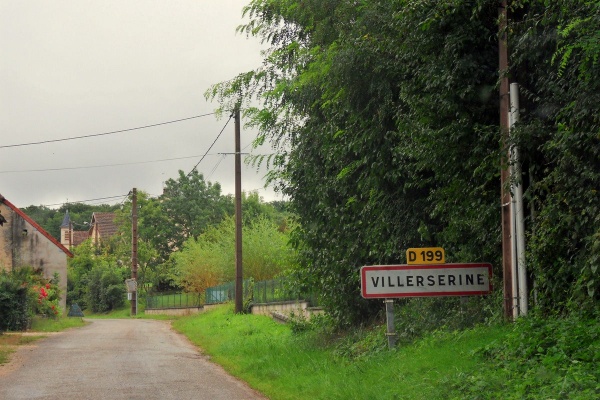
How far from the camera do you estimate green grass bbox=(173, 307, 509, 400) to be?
9.94 m

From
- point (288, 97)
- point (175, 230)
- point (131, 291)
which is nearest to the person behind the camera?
point (288, 97)

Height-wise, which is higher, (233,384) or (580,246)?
(580,246)

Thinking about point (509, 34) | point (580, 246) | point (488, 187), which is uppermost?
point (509, 34)

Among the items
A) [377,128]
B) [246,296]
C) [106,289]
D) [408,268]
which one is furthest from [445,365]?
[106,289]

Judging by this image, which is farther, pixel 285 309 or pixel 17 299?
pixel 17 299

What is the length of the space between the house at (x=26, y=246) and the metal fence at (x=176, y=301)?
8526mm

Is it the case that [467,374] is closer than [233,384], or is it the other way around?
[467,374]

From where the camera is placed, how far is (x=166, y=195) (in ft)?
309

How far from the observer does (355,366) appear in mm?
12445

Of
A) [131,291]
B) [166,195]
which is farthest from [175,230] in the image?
[131,291]

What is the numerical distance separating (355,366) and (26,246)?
43643 mm

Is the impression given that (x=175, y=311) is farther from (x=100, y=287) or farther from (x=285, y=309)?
(x=285, y=309)

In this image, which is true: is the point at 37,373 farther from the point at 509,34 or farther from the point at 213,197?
the point at 213,197

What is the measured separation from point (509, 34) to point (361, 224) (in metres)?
5.73
